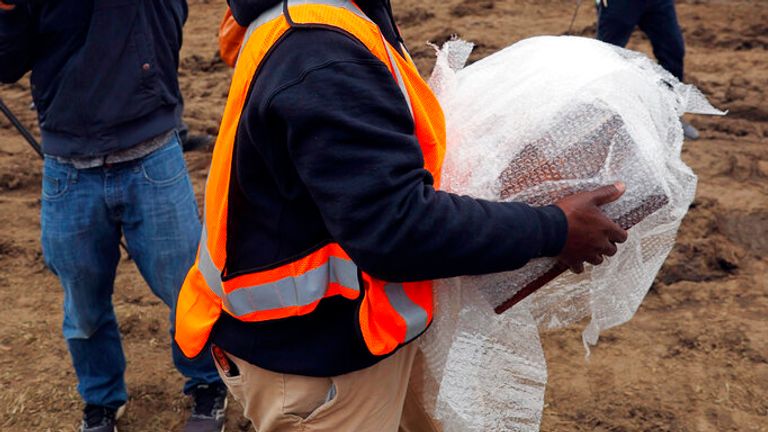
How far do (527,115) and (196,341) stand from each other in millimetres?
832

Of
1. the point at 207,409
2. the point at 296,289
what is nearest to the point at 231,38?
the point at 296,289

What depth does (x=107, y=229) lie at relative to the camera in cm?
272

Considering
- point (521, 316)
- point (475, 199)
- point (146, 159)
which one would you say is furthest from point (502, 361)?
point (146, 159)

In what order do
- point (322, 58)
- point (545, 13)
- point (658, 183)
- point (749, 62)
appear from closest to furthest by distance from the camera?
point (322, 58)
point (658, 183)
point (749, 62)
point (545, 13)

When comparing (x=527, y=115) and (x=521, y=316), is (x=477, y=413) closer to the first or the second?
(x=521, y=316)

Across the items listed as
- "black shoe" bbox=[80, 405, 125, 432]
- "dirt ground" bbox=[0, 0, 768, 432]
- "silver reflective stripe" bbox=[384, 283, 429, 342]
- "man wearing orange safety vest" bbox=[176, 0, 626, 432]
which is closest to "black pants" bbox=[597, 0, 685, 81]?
"dirt ground" bbox=[0, 0, 768, 432]

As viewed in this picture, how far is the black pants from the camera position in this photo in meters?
5.41

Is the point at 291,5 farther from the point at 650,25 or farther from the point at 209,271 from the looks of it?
the point at 650,25

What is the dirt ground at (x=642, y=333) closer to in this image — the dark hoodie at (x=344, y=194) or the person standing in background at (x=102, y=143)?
the person standing in background at (x=102, y=143)

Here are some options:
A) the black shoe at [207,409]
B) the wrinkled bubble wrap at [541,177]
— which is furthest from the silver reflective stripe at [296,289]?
the black shoe at [207,409]

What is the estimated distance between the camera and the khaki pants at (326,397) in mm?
1767

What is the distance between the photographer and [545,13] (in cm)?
789

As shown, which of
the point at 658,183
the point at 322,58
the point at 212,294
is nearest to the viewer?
the point at 322,58

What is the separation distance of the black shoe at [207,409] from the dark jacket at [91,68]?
975 millimetres
